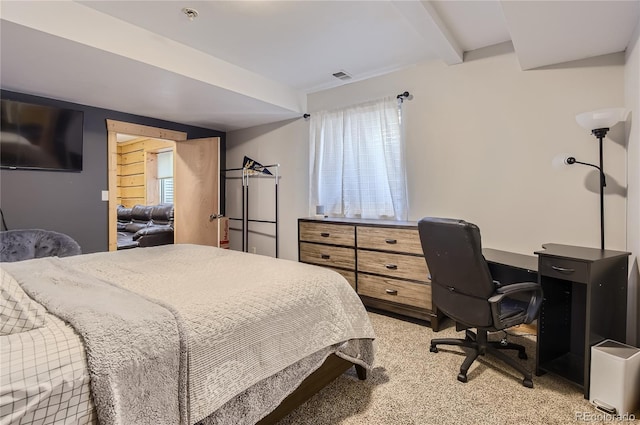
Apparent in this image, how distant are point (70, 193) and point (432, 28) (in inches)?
160

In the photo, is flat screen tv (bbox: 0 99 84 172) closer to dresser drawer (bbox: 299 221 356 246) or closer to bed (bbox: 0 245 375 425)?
bed (bbox: 0 245 375 425)

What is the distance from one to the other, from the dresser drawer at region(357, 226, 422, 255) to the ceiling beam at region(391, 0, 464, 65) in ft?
5.18

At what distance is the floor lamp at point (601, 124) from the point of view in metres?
2.12

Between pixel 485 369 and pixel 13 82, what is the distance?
4658 mm

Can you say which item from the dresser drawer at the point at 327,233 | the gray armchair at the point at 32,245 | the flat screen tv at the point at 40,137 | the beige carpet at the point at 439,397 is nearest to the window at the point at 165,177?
the flat screen tv at the point at 40,137

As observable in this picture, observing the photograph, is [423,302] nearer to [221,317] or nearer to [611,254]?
[611,254]

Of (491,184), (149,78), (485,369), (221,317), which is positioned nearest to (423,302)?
(485,369)

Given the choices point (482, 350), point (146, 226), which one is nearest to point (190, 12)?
point (482, 350)

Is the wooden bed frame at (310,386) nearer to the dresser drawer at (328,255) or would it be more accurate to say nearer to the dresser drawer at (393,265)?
the dresser drawer at (393,265)

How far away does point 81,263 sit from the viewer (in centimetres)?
208

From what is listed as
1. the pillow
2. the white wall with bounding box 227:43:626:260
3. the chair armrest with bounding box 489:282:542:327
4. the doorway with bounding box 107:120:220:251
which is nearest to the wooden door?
the doorway with bounding box 107:120:220:251

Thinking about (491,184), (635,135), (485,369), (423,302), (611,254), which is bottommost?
(485,369)

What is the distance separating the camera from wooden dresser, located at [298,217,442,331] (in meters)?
2.85

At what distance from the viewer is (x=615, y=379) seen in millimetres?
1686
